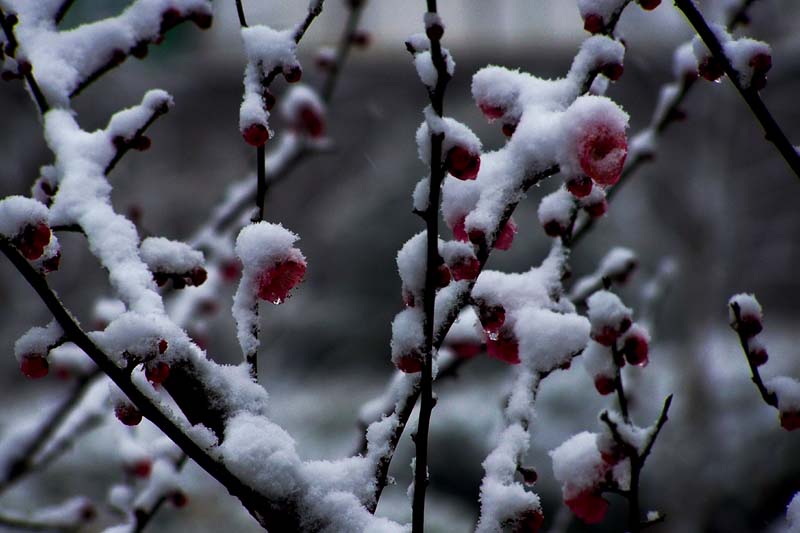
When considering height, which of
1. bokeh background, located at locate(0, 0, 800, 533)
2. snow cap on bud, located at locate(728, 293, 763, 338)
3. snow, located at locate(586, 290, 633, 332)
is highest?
bokeh background, located at locate(0, 0, 800, 533)

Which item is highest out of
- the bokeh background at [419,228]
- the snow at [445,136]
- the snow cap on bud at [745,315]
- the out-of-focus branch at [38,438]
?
the bokeh background at [419,228]

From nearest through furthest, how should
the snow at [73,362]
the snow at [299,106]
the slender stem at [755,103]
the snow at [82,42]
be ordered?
the slender stem at [755,103], the snow at [82,42], the snow at [73,362], the snow at [299,106]

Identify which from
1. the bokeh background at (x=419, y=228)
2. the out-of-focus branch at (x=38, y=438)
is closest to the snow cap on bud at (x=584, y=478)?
the out-of-focus branch at (x=38, y=438)

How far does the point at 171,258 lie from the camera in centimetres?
91

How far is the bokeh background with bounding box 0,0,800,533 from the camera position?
4512 millimetres

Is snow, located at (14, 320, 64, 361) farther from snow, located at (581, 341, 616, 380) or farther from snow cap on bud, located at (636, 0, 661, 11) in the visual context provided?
snow cap on bud, located at (636, 0, 661, 11)

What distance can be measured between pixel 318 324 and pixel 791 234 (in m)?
4.01

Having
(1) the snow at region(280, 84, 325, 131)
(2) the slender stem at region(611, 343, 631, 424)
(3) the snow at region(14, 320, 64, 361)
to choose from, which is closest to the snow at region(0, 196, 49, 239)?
(3) the snow at region(14, 320, 64, 361)

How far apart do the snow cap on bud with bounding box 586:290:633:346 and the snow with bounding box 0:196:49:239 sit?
0.62m

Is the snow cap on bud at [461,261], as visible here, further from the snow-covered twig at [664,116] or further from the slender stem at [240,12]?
the snow-covered twig at [664,116]

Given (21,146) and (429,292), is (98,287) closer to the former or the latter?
(21,146)

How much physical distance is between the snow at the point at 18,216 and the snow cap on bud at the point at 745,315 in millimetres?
787

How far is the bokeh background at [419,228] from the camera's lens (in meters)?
4.51

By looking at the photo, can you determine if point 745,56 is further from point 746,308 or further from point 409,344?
point 409,344
